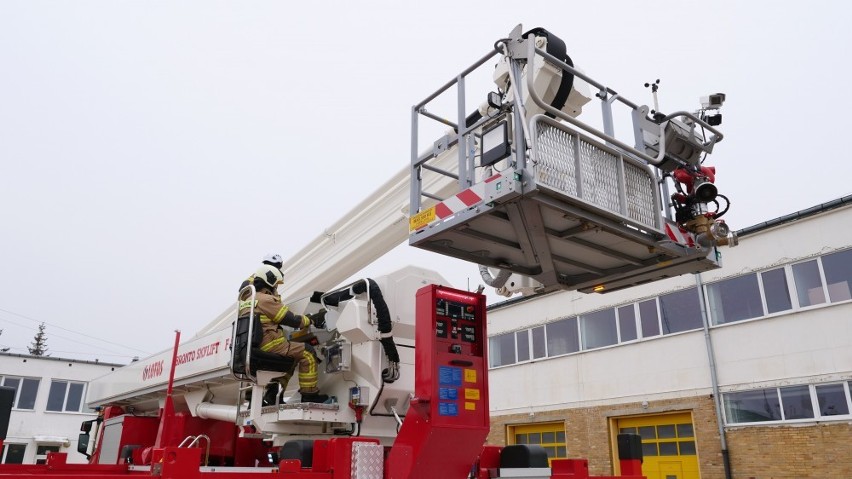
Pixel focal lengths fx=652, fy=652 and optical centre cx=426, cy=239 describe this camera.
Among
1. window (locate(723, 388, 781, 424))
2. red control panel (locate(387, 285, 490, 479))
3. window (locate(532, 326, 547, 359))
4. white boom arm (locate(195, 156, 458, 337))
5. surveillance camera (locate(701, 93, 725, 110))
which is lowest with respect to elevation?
red control panel (locate(387, 285, 490, 479))

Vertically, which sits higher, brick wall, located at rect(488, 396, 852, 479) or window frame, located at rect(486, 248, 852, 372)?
window frame, located at rect(486, 248, 852, 372)

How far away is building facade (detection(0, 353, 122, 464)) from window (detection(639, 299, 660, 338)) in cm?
2307

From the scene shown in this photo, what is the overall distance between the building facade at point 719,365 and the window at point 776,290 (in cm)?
3

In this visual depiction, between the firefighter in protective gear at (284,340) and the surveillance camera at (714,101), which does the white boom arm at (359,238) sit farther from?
the surveillance camera at (714,101)

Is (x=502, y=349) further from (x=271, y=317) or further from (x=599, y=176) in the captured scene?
(x=599, y=176)

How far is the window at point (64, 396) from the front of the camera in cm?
2881

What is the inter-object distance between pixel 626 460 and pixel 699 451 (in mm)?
11687

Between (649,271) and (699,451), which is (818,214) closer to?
(699,451)

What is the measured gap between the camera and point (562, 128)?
15.4 ft

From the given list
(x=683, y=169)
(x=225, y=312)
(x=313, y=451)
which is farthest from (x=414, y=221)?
(x=225, y=312)

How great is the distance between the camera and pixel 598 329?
1961 cm

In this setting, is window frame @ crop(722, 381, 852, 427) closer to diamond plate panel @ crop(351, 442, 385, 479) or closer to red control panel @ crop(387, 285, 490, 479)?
red control panel @ crop(387, 285, 490, 479)

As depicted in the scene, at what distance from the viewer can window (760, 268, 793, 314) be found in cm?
1549

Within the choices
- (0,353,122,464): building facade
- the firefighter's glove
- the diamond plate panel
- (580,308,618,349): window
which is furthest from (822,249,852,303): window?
(0,353,122,464): building facade
